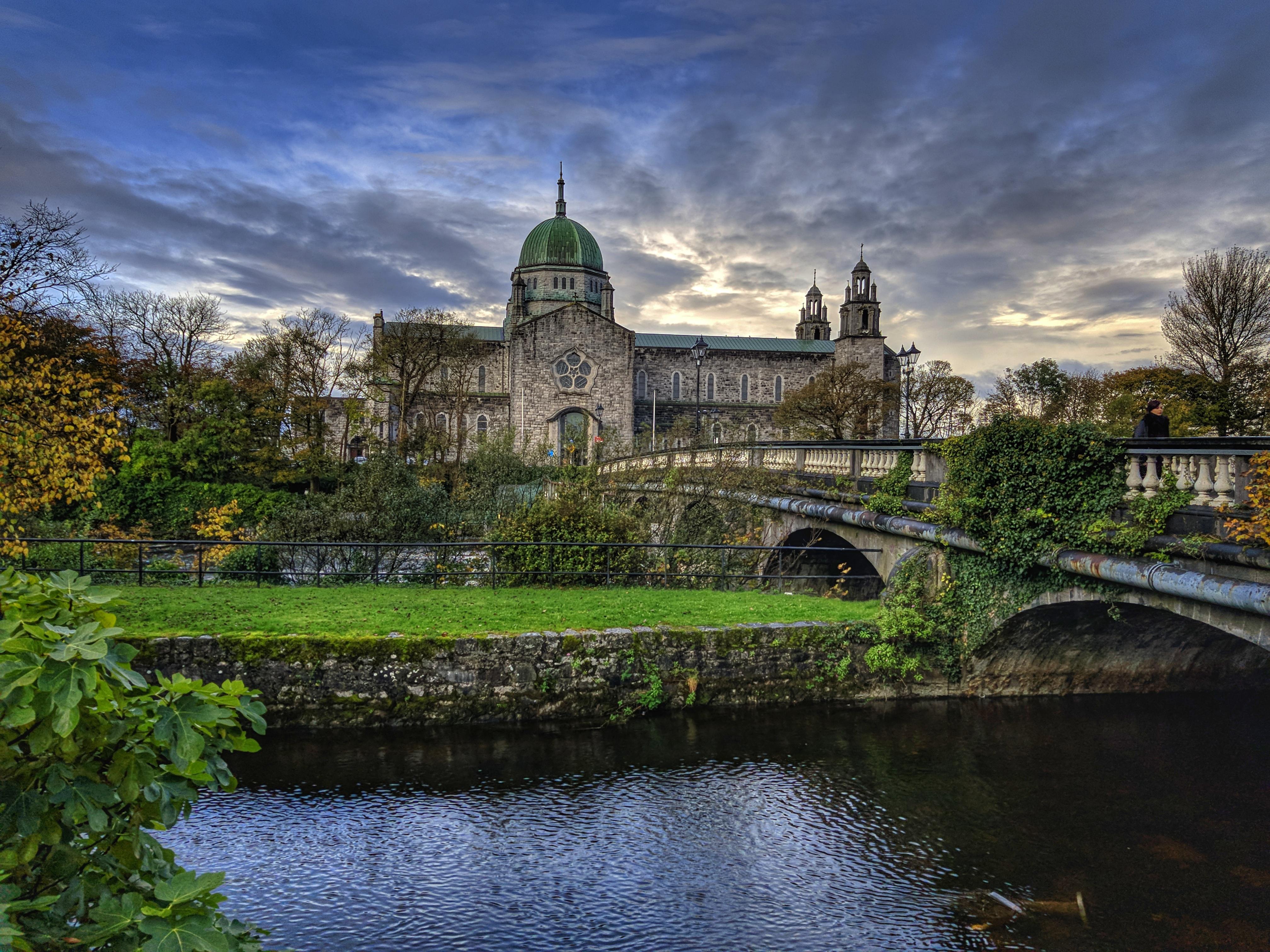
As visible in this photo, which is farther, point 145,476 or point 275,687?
point 145,476

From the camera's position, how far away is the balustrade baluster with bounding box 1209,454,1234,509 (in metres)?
7.47

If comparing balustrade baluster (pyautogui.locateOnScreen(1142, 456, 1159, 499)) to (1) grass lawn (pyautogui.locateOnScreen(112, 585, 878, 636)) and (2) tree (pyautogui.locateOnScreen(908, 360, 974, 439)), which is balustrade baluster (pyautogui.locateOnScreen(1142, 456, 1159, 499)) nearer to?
(1) grass lawn (pyautogui.locateOnScreen(112, 585, 878, 636))

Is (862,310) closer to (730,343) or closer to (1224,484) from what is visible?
(730,343)

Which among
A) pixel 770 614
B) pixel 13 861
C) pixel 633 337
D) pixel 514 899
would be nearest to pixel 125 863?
pixel 13 861

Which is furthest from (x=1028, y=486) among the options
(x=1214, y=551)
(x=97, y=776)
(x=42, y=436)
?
(x=42, y=436)

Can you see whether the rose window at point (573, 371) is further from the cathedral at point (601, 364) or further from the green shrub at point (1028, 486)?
the green shrub at point (1028, 486)

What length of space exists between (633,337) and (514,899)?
175ft

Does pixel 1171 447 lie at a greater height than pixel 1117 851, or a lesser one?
greater

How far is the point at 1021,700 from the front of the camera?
12242mm

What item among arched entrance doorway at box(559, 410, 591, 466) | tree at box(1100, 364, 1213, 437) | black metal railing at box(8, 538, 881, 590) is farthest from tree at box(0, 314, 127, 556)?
arched entrance doorway at box(559, 410, 591, 466)

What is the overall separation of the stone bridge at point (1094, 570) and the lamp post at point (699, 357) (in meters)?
19.1

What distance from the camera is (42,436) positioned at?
10359 millimetres

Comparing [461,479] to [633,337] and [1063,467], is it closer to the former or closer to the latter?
[1063,467]

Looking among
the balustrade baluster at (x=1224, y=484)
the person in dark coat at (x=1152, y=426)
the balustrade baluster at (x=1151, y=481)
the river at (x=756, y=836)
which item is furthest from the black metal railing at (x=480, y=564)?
the balustrade baluster at (x=1224, y=484)
